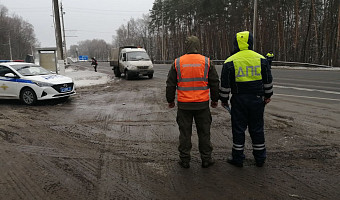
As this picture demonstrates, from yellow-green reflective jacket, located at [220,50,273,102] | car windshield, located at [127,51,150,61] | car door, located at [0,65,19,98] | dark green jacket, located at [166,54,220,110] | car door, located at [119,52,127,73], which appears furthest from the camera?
car door, located at [119,52,127,73]

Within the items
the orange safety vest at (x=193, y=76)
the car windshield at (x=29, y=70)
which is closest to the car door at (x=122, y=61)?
the car windshield at (x=29, y=70)

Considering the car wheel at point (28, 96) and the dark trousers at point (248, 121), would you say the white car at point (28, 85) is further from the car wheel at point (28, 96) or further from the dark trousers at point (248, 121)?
the dark trousers at point (248, 121)

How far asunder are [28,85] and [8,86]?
882mm

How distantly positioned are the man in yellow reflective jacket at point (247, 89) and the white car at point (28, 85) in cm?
727

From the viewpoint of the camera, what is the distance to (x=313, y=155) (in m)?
4.11

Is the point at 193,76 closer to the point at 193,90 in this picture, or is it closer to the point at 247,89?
the point at 193,90

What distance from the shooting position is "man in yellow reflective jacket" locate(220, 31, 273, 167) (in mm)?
3633

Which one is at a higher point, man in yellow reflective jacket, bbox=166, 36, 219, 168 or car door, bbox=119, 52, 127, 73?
car door, bbox=119, 52, 127, 73

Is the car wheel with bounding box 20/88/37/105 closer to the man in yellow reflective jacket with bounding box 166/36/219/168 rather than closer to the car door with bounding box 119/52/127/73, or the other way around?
the man in yellow reflective jacket with bounding box 166/36/219/168

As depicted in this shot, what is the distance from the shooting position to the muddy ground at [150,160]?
311 cm

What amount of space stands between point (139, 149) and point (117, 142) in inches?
24.3

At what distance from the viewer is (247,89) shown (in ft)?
12.0

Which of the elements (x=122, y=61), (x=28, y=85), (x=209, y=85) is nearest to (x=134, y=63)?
(x=122, y=61)

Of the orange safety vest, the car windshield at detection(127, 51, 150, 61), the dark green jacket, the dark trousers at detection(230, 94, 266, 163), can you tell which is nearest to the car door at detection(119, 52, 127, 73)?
the car windshield at detection(127, 51, 150, 61)
